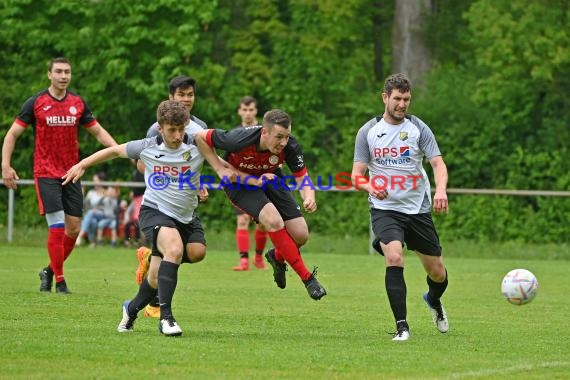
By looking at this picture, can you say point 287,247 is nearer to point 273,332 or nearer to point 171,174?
point 273,332

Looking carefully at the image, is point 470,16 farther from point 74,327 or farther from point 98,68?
point 74,327

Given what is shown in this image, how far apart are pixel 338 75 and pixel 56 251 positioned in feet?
64.5

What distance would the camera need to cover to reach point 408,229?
374 inches

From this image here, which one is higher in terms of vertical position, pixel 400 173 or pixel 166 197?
pixel 400 173

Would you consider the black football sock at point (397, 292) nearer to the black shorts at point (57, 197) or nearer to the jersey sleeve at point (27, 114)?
the black shorts at point (57, 197)

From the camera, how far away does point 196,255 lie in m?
9.23

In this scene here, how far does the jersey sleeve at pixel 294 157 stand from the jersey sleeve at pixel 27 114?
11.3 ft

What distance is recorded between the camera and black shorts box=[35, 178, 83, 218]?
12.3 metres

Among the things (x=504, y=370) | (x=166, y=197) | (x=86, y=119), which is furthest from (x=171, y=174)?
(x=86, y=119)

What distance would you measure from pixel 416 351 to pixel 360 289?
6079 mm

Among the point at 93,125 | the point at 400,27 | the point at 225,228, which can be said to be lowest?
the point at 225,228

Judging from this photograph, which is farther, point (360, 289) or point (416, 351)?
point (360, 289)

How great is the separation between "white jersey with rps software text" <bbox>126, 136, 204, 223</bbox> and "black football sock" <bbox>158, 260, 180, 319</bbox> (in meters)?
0.46

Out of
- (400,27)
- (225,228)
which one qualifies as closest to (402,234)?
(225,228)
